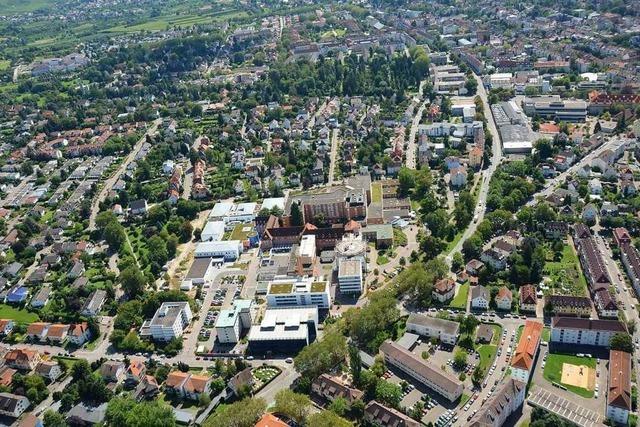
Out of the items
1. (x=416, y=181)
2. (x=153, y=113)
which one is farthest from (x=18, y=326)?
(x=153, y=113)

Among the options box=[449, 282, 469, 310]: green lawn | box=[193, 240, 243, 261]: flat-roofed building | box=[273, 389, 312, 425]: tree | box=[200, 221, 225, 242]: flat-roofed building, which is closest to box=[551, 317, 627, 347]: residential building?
box=[449, 282, 469, 310]: green lawn

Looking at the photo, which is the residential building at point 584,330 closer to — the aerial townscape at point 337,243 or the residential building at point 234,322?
the aerial townscape at point 337,243

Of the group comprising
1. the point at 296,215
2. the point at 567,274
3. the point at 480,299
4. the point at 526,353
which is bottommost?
the point at 567,274

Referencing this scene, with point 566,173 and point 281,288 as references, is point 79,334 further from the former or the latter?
point 566,173

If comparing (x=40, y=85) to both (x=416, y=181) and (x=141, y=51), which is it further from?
(x=416, y=181)

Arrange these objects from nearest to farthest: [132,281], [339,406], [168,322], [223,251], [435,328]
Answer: [339,406], [435,328], [168,322], [132,281], [223,251]

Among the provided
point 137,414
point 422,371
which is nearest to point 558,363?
point 422,371

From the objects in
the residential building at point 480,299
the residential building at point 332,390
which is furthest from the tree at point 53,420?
the residential building at point 480,299
